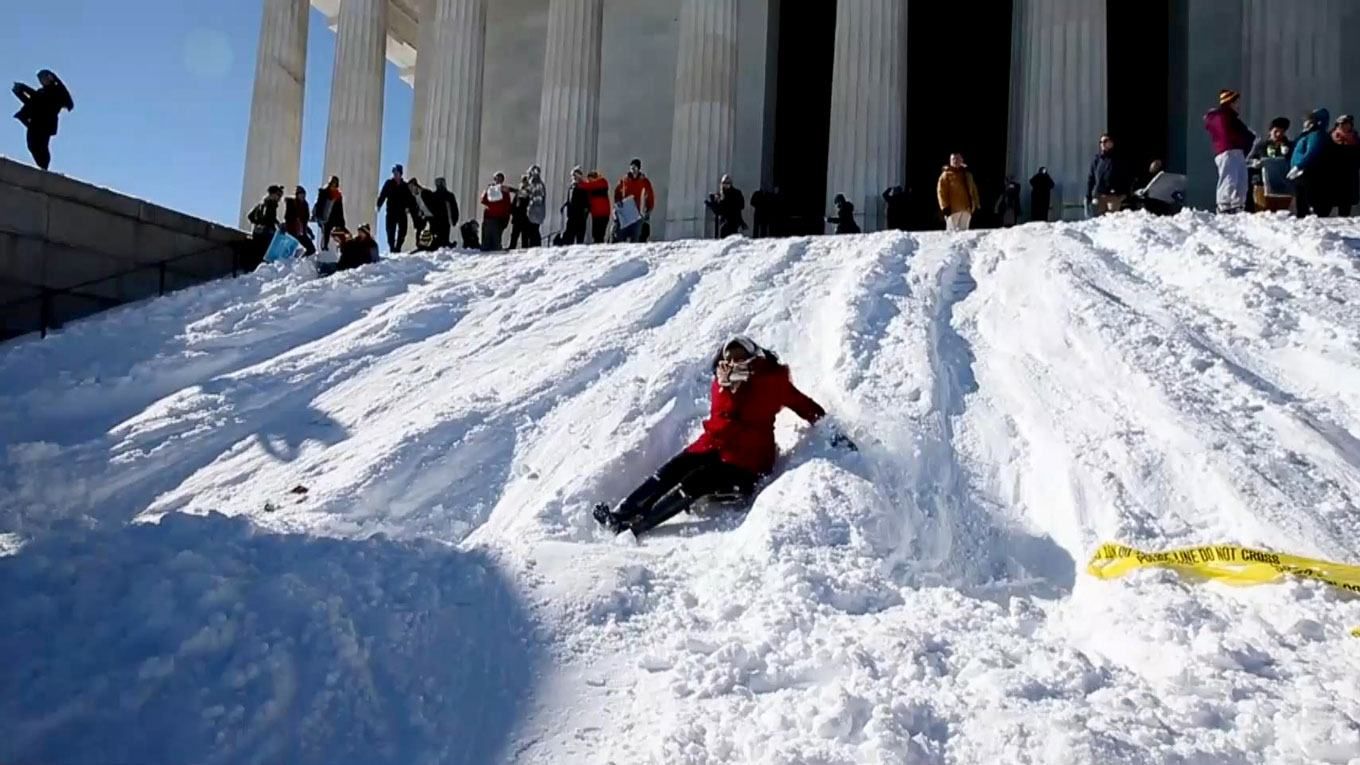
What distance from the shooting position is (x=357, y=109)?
2377cm

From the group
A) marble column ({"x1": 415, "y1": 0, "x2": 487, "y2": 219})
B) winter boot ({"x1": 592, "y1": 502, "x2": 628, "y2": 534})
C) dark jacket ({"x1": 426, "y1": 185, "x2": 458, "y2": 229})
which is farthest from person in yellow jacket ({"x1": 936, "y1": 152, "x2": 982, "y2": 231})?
marble column ({"x1": 415, "y1": 0, "x2": 487, "y2": 219})

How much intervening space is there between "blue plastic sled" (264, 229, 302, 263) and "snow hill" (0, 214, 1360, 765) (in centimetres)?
305

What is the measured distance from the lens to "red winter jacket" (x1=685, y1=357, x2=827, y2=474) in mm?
7238

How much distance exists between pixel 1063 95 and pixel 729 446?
13.6 metres

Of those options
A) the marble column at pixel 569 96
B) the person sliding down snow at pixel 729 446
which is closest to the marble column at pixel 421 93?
the marble column at pixel 569 96

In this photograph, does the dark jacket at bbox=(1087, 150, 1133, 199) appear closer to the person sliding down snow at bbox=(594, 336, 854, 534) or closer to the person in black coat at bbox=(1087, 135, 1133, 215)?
the person in black coat at bbox=(1087, 135, 1133, 215)

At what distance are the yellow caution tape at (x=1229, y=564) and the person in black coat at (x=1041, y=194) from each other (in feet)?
41.6

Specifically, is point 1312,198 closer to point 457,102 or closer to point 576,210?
point 576,210

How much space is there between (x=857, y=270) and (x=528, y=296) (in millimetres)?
3459

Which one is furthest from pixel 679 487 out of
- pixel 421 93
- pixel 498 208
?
pixel 421 93

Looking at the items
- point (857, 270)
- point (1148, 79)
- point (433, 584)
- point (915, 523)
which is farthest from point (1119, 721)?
point (1148, 79)

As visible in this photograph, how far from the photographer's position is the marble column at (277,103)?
24.0 metres

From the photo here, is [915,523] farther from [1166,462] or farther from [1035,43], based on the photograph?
[1035,43]

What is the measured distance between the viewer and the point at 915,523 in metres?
6.58
